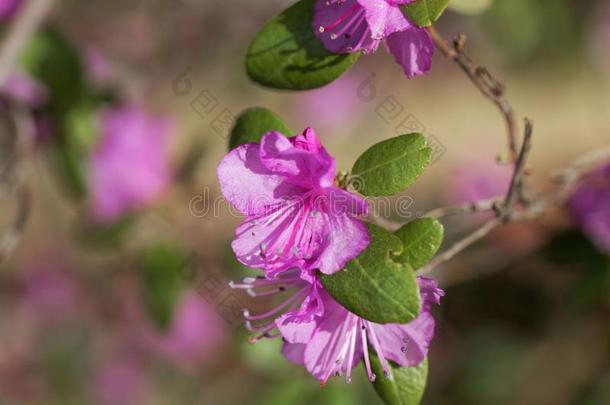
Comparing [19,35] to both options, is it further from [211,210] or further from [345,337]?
[345,337]

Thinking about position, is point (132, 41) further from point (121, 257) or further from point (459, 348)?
point (459, 348)

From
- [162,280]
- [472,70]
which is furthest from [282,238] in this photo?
[162,280]

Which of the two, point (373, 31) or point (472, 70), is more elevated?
point (373, 31)

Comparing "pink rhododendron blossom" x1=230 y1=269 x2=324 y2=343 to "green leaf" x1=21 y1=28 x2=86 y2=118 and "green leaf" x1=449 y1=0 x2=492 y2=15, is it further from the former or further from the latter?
"green leaf" x1=21 y1=28 x2=86 y2=118

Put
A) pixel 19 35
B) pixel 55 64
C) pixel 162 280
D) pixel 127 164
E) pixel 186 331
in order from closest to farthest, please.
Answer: pixel 19 35 < pixel 55 64 < pixel 162 280 < pixel 127 164 < pixel 186 331

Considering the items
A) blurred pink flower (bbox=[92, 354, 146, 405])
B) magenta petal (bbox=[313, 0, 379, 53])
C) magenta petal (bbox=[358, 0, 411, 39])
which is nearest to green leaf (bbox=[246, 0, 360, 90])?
magenta petal (bbox=[313, 0, 379, 53])

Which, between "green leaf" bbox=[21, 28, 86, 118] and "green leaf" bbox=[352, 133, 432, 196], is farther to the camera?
"green leaf" bbox=[21, 28, 86, 118]
